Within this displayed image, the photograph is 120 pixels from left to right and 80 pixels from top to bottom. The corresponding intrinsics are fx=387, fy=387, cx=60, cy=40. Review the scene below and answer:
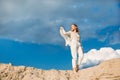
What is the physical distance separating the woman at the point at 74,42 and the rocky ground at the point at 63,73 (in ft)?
1.73

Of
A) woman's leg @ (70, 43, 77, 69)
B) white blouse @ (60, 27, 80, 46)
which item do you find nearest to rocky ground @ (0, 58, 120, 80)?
woman's leg @ (70, 43, 77, 69)

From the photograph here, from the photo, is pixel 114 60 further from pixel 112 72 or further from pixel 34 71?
pixel 34 71

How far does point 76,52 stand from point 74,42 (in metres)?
0.51

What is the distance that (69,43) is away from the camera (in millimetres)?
19172

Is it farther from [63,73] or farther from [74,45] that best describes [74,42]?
[63,73]

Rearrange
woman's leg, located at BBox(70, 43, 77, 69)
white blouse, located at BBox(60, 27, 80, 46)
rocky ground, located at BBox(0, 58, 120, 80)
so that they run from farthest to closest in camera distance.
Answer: white blouse, located at BBox(60, 27, 80, 46)
woman's leg, located at BBox(70, 43, 77, 69)
rocky ground, located at BBox(0, 58, 120, 80)

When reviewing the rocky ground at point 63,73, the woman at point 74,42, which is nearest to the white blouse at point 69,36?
the woman at point 74,42

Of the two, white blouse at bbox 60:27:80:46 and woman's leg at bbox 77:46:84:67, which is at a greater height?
white blouse at bbox 60:27:80:46

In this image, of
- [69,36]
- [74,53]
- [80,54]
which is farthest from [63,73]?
[69,36]

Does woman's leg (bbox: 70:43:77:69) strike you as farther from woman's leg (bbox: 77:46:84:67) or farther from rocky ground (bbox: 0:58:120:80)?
rocky ground (bbox: 0:58:120:80)

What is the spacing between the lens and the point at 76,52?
1867 centimetres

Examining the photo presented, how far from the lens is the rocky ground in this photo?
1677cm

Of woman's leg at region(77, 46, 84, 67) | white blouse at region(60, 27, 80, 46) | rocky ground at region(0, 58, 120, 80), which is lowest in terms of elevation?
rocky ground at region(0, 58, 120, 80)

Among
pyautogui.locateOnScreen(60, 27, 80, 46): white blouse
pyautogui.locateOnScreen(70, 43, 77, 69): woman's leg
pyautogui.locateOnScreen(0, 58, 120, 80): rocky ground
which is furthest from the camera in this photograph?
pyautogui.locateOnScreen(60, 27, 80, 46): white blouse
